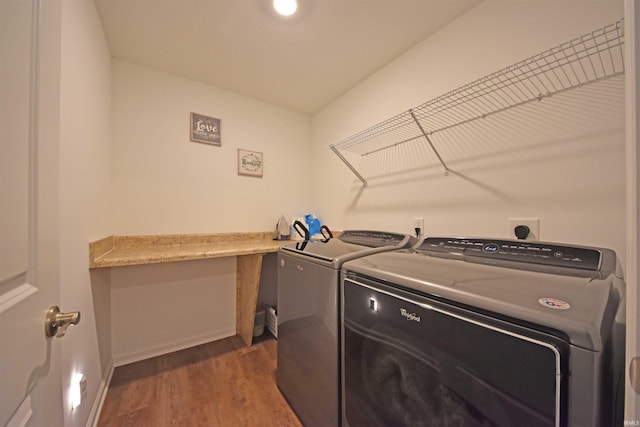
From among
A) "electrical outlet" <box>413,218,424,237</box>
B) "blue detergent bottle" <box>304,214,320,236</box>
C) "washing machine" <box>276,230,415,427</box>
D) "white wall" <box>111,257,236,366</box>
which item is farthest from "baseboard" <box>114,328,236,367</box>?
"electrical outlet" <box>413,218,424,237</box>

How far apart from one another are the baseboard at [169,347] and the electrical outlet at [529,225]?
92.3 inches

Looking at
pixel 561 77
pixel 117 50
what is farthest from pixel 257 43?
pixel 561 77

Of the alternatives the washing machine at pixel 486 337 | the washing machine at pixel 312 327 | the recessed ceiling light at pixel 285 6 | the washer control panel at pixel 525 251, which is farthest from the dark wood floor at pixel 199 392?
the recessed ceiling light at pixel 285 6

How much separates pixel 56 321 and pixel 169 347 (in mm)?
1781

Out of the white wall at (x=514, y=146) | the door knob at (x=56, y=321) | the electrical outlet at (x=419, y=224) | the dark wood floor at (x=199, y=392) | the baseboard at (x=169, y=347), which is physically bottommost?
the dark wood floor at (x=199, y=392)

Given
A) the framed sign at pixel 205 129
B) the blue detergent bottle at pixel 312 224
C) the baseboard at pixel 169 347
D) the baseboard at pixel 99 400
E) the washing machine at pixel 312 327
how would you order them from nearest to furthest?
the washing machine at pixel 312 327 < the baseboard at pixel 99 400 < the baseboard at pixel 169 347 < the framed sign at pixel 205 129 < the blue detergent bottle at pixel 312 224

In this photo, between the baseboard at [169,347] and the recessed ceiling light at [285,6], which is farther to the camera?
the baseboard at [169,347]

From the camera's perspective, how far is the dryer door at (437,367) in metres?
0.51

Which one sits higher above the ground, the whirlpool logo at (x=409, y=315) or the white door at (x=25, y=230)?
the white door at (x=25, y=230)

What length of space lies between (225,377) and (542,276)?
1.90m

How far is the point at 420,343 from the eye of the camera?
0.72 meters

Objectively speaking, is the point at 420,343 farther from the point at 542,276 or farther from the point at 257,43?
the point at 257,43

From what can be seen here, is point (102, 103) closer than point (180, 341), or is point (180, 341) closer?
point (102, 103)

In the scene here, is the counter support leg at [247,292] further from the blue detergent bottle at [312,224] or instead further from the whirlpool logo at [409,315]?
the whirlpool logo at [409,315]
